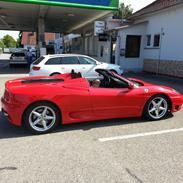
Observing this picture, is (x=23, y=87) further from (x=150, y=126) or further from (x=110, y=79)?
(x=150, y=126)

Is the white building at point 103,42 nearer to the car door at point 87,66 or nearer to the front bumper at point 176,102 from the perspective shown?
the car door at point 87,66

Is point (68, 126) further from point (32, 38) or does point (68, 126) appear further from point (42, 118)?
point (32, 38)

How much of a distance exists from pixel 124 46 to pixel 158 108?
13.0 meters

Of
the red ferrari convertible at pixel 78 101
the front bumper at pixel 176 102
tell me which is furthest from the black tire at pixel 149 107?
the front bumper at pixel 176 102

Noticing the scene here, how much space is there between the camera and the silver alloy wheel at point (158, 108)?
5.92 m

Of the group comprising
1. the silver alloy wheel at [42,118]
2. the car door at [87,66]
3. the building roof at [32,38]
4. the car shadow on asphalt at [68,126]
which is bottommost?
the car shadow on asphalt at [68,126]

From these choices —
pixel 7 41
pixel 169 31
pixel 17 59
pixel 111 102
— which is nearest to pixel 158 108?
pixel 111 102

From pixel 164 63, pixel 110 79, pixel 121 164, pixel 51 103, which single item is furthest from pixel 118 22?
pixel 121 164

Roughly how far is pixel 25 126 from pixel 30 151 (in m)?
0.85

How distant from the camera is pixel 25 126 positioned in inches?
193

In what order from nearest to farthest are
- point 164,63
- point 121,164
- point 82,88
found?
point 121,164
point 82,88
point 164,63

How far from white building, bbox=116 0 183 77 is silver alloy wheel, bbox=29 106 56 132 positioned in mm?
11323

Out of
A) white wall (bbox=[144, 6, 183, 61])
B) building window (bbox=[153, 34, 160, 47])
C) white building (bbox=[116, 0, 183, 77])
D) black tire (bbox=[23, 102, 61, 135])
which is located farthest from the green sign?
black tire (bbox=[23, 102, 61, 135])

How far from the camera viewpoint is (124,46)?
723 inches
